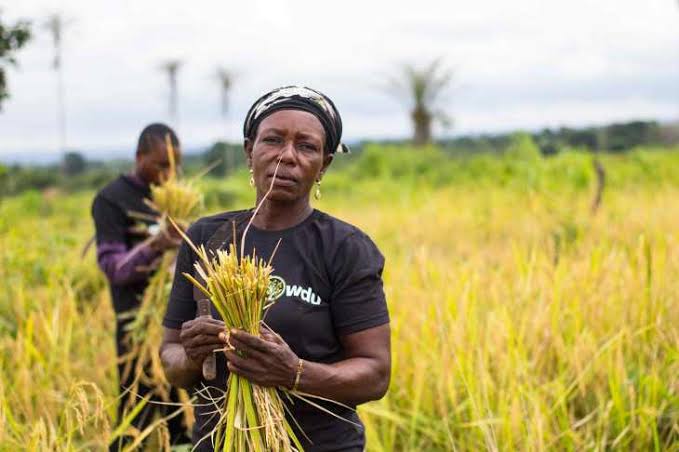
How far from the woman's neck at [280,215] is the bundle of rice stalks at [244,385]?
0.11 meters

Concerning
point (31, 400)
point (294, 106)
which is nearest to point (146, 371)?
point (31, 400)

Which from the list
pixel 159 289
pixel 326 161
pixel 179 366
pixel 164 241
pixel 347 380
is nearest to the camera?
pixel 347 380

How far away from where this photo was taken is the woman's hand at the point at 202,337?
64.7 inches

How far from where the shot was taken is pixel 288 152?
5.95 ft

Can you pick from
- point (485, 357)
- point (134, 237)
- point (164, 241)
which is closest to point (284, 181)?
point (164, 241)

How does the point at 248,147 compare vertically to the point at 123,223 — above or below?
above

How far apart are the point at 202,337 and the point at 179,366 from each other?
8.3 inches

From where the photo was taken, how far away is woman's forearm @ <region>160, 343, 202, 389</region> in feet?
5.93

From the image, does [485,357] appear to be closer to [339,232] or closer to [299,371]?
[339,232]

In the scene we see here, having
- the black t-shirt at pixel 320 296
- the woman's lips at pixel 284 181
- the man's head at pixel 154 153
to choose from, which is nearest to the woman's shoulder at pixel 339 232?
the black t-shirt at pixel 320 296

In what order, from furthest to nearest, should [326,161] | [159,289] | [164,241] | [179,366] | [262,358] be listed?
[159,289]
[164,241]
[326,161]
[179,366]
[262,358]

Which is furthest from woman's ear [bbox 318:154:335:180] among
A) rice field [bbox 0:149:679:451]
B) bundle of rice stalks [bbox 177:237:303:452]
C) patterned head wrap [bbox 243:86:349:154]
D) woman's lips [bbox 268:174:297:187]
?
rice field [bbox 0:149:679:451]

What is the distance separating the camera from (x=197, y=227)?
195 cm

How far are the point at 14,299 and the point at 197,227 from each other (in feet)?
9.30
